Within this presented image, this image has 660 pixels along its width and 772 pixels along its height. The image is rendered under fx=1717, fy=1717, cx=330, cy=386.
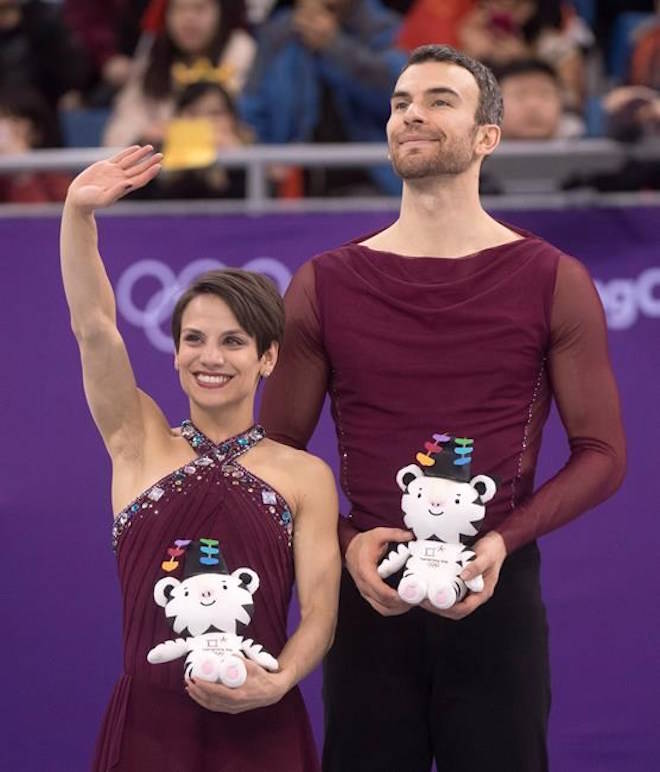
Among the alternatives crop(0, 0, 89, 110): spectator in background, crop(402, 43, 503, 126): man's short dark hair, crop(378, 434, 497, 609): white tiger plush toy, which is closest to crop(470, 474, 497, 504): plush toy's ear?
crop(378, 434, 497, 609): white tiger plush toy

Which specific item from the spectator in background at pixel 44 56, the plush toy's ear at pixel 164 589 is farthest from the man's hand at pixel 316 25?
the plush toy's ear at pixel 164 589

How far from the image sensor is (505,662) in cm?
341

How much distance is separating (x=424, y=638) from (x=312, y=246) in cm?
177

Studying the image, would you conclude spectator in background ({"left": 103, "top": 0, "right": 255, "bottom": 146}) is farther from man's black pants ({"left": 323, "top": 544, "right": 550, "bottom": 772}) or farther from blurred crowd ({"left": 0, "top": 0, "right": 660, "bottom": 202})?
man's black pants ({"left": 323, "top": 544, "right": 550, "bottom": 772})

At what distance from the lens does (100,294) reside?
130 inches

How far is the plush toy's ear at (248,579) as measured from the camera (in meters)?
3.18

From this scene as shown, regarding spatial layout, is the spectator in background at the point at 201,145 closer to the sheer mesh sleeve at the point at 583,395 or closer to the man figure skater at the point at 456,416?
the man figure skater at the point at 456,416

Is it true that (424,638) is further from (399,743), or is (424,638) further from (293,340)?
(293,340)

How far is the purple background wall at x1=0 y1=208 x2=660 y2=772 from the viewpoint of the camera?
15.8ft

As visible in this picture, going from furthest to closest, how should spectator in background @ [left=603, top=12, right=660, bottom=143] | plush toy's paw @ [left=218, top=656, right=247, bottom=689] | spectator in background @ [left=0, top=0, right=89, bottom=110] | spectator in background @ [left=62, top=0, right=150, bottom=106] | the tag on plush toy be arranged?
spectator in background @ [left=62, top=0, right=150, bottom=106], spectator in background @ [left=0, top=0, right=89, bottom=110], the tag on plush toy, spectator in background @ [left=603, top=12, right=660, bottom=143], plush toy's paw @ [left=218, top=656, right=247, bottom=689]

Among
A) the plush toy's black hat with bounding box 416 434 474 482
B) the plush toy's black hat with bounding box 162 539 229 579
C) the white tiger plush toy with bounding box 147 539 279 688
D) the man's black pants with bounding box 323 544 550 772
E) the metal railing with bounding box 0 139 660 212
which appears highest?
the metal railing with bounding box 0 139 660 212

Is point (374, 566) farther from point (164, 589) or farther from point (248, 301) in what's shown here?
point (248, 301)

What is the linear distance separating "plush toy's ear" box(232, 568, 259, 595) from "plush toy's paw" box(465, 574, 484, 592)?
0.39 m

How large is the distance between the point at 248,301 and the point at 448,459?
500 millimetres
